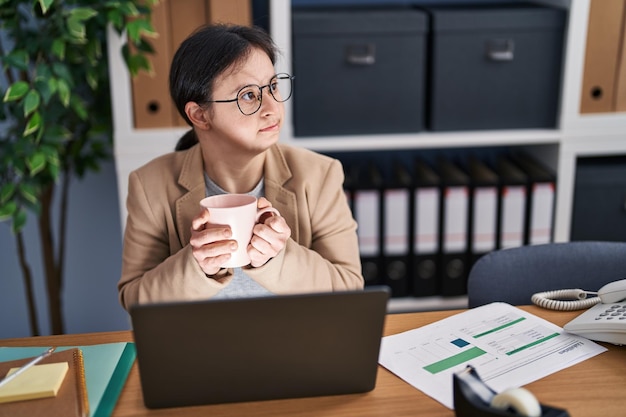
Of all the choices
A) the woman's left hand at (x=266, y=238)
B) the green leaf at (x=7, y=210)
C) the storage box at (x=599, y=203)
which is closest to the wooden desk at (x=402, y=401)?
the woman's left hand at (x=266, y=238)

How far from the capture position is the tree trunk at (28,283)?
2.42 metres

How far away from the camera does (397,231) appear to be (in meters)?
2.33

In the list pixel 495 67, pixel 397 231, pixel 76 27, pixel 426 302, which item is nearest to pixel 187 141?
pixel 76 27

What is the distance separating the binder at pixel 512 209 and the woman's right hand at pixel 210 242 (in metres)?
1.41

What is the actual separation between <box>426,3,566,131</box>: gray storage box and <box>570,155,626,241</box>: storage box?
0.21 metres

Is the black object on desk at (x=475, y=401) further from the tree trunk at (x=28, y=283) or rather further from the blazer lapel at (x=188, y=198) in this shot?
the tree trunk at (x=28, y=283)

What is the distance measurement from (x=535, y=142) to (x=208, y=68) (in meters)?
1.31

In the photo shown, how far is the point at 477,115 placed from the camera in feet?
7.40

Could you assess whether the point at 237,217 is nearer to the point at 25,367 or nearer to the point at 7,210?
the point at 25,367

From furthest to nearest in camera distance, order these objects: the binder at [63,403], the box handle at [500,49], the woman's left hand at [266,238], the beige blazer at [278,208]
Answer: the box handle at [500,49] → the beige blazer at [278,208] → the woman's left hand at [266,238] → the binder at [63,403]

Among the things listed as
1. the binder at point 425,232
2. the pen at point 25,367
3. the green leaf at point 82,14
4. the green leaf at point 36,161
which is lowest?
the binder at point 425,232

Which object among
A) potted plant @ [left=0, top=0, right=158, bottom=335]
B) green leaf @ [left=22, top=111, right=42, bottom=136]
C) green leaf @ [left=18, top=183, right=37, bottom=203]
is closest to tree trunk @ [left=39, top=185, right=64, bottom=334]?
potted plant @ [left=0, top=0, right=158, bottom=335]

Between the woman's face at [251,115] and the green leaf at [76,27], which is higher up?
the green leaf at [76,27]

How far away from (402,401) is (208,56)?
27.3 inches
